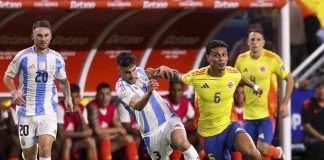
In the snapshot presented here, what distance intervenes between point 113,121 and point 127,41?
1.65 metres

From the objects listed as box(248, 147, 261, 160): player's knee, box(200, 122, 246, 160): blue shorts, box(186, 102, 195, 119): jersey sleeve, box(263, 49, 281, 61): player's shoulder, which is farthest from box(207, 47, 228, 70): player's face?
box(186, 102, 195, 119): jersey sleeve

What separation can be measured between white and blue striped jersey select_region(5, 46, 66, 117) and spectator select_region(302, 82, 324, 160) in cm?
537

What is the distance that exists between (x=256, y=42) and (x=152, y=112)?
266cm

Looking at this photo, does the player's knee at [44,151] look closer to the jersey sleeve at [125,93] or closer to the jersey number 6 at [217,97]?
the jersey sleeve at [125,93]

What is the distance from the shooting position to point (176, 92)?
1722 centimetres

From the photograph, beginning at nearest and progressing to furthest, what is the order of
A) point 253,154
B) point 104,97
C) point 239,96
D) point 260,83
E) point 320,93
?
1. point 253,154
2. point 260,83
3. point 104,97
4. point 239,96
5. point 320,93

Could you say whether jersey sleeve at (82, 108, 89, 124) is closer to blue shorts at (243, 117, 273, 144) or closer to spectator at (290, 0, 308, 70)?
blue shorts at (243, 117, 273, 144)

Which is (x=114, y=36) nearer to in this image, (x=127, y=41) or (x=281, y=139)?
(x=127, y=41)

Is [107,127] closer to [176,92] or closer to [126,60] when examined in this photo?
[176,92]

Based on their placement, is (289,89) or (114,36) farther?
(114,36)

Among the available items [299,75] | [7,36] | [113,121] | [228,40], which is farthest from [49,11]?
[299,75]

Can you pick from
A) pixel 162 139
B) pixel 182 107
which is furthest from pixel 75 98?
pixel 162 139

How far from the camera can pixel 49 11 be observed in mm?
17250

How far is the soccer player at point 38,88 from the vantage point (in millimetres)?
13664
